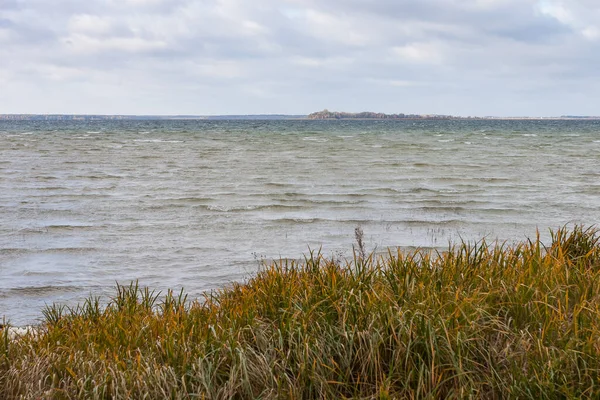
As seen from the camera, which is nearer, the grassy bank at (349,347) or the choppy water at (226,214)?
the grassy bank at (349,347)

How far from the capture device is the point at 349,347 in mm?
3910

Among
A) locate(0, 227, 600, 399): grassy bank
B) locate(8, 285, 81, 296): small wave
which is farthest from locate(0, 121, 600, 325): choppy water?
locate(0, 227, 600, 399): grassy bank

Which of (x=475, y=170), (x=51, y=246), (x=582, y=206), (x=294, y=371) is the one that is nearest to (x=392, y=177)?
(x=475, y=170)

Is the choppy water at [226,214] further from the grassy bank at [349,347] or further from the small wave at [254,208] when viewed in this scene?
the grassy bank at [349,347]

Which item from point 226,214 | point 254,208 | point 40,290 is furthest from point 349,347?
point 254,208

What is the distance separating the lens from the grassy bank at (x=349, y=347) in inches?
141

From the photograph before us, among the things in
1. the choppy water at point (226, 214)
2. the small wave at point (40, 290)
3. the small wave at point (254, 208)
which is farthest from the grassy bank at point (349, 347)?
the small wave at point (254, 208)

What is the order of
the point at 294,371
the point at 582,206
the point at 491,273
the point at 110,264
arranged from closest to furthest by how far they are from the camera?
the point at 294,371
the point at 491,273
the point at 110,264
the point at 582,206

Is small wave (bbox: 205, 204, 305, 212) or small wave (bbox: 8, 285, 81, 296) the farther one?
small wave (bbox: 205, 204, 305, 212)

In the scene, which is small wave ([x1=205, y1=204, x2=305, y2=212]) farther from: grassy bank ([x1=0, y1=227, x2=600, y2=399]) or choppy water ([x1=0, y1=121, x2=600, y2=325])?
grassy bank ([x1=0, y1=227, x2=600, y2=399])

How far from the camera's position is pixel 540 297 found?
14.4ft

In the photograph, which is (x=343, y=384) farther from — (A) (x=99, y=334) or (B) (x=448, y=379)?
(A) (x=99, y=334)

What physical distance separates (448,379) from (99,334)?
2.44m

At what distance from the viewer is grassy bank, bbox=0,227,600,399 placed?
11.8 feet
